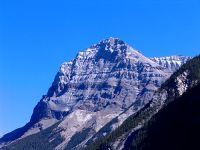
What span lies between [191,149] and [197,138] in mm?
4874

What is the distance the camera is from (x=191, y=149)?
195 m

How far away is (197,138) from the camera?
198 m
